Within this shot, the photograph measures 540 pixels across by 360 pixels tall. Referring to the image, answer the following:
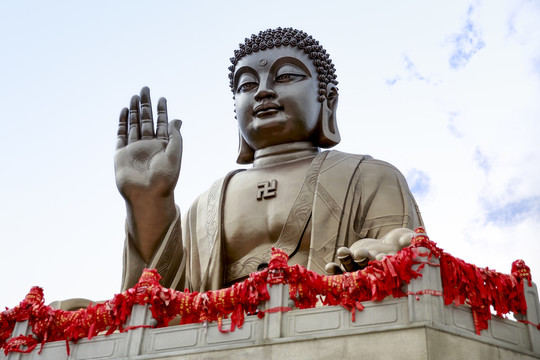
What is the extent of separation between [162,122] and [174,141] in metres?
0.39

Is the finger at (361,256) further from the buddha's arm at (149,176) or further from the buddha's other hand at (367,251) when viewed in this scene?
the buddha's arm at (149,176)

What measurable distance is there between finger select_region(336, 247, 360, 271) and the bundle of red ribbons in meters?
0.56

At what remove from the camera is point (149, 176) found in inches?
359

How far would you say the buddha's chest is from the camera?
9.79 m

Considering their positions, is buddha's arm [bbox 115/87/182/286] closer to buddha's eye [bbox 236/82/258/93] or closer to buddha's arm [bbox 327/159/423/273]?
buddha's eye [bbox 236/82/258/93]

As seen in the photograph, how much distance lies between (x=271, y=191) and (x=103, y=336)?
3.32m

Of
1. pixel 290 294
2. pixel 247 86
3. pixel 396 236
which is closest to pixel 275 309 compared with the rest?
pixel 290 294

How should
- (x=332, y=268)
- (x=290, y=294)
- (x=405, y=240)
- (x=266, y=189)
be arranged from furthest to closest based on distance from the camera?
(x=266, y=189), (x=332, y=268), (x=405, y=240), (x=290, y=294)

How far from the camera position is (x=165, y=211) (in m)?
9.30

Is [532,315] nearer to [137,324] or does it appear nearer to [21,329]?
[137,324]

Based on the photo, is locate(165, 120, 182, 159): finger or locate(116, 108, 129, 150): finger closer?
locate(165, 120, 182, 159): finger

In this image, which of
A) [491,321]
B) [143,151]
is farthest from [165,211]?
[491,321]

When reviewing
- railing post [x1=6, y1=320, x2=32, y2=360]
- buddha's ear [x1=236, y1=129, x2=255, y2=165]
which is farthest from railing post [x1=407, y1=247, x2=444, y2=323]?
buddha's ear [x1=236, y1=129, x2=255, y2=165]

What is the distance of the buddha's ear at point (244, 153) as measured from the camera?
11406 millimetres
